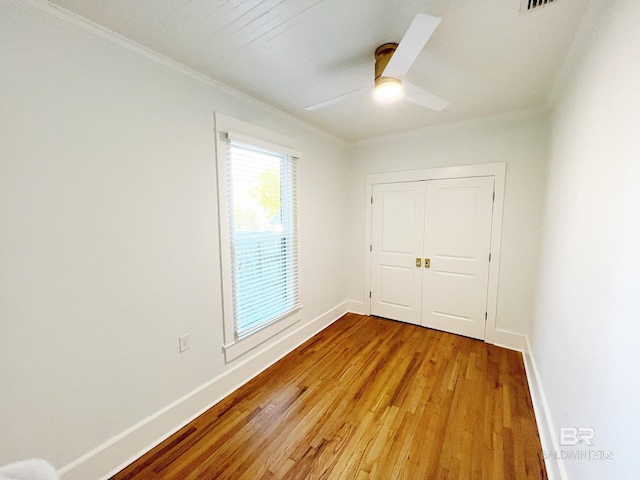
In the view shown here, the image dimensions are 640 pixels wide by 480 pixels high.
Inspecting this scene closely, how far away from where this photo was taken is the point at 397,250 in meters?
3.41

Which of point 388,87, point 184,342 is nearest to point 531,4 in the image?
point 388,87

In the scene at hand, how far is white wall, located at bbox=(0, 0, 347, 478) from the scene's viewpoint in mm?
1154

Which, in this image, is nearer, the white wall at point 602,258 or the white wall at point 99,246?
the white wall at point 602,258

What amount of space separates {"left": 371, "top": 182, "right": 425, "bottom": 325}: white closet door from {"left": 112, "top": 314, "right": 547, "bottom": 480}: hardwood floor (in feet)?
2.79

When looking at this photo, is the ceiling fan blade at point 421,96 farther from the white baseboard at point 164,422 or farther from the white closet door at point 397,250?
the white baseboard at point 164,422

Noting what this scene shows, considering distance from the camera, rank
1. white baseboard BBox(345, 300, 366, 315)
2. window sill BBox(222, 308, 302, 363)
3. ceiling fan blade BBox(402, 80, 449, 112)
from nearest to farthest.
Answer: ceiling fan blade BBox(402, 80, 449, 112) < window sill BBox(222, 308, 302, 363) < white baseboard BBox(345, 300, 366, 315)

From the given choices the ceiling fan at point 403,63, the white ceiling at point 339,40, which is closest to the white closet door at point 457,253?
the white ceiling at point 339,40

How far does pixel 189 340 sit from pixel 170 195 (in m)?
1.03

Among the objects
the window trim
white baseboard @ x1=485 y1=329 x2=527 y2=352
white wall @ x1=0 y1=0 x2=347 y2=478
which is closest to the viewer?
white wall @ x1=0 y1=0 x2=347 y2=478

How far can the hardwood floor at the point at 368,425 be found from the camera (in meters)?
1.46

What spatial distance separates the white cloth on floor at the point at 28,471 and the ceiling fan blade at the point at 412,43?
186 centimetres

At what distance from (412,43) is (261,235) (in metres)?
1.75

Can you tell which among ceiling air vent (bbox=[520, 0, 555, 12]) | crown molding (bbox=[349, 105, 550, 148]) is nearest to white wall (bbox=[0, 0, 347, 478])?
ceiling air vent (bbox=[520, 0, 555, 12])

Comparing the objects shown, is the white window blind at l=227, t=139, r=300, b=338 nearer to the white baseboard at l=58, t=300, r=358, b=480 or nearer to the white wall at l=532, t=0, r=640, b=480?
the white baseboard at l=58, t=300, r=358, b=480
